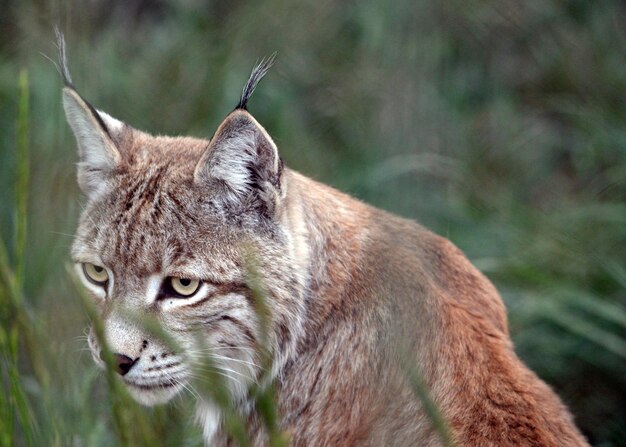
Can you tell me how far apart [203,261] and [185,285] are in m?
0.11

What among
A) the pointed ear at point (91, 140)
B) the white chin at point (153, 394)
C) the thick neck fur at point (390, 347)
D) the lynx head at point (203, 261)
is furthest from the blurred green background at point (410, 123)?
the thick neck fur at point (390, 347)

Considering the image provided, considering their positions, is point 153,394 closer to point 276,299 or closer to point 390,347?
point 276,299

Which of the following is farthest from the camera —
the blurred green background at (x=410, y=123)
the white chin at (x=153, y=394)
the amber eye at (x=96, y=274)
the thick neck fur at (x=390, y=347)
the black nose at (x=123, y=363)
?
the blurred green background at (x=410, y=123)

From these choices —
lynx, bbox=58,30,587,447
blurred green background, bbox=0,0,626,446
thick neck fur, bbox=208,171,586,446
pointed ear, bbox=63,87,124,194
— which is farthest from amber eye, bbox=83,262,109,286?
thick neck fur, bbox=208,171,586,446

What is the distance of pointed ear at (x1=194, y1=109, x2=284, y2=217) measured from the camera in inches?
140

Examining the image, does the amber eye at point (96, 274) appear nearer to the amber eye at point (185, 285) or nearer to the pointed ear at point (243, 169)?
the amber eye at point (185, 285)

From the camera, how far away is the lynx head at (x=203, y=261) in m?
3.56

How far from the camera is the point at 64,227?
459 centimetres

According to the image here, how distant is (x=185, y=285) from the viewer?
364 cm

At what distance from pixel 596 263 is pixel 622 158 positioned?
3.73ft

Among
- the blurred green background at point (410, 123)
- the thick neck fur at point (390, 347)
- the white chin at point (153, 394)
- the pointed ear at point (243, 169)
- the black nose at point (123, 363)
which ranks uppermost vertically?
the blurred green background at point (410, 123)

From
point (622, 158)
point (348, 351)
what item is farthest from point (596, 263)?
point (348, 351)

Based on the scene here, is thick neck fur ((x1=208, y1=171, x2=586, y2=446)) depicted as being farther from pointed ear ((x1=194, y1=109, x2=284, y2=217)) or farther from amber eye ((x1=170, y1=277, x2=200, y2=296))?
amber eye ((x1=170, y1=277, x2=200, y2=296))

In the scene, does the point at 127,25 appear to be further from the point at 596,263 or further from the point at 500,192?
the point at 596,263
